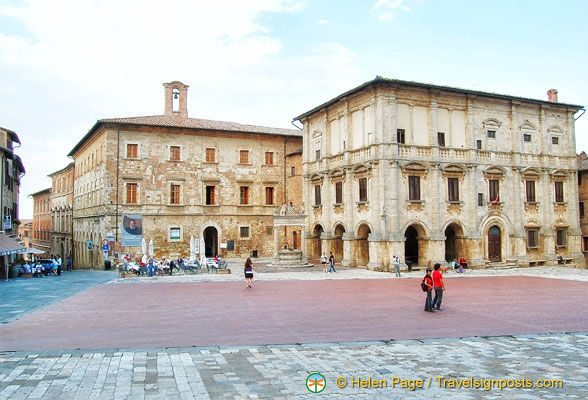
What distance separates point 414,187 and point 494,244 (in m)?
8.10

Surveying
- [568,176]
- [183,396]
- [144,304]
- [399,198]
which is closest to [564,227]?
[568,176]

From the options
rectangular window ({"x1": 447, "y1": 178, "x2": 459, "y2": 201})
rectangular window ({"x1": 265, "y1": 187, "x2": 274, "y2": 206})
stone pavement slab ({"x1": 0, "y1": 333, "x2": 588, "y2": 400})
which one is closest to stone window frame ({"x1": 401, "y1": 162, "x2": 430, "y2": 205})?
rectangular window ({"x1": 447, "y1": 178, "x2": 459, "y2": 201})

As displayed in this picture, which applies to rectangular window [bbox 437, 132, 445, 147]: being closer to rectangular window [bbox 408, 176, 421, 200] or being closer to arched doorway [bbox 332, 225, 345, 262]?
rectangular window [bbox 408, 176, 421, 200]

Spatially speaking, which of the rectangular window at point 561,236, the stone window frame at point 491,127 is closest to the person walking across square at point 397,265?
the stone window frame at point 491,127

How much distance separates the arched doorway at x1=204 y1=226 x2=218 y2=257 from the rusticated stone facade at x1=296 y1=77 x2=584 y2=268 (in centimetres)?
891

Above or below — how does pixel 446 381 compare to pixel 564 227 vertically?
below

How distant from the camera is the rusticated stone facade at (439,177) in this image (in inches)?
1251

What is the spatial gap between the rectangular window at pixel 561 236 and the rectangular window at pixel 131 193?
33.9 m

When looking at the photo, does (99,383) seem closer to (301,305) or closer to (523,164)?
(301,305)

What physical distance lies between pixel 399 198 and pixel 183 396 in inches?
1015

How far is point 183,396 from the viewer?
764 centimetres

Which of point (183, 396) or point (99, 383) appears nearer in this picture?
point (183, 396)

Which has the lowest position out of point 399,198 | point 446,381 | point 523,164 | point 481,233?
point 446,381

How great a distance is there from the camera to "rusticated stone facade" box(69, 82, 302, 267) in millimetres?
38438
